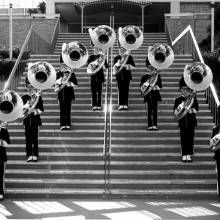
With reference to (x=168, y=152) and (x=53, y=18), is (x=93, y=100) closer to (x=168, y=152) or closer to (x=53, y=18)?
(x=168, y=152)

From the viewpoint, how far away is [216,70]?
1997 centimetres

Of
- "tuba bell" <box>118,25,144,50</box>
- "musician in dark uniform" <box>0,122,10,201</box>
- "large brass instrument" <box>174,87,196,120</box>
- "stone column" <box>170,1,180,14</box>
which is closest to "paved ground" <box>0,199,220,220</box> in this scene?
"musician in dark uniform" <box>0,122,10,201</box>

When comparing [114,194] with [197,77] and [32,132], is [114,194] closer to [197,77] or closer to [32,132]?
[32,132]

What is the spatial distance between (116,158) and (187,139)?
1.58m

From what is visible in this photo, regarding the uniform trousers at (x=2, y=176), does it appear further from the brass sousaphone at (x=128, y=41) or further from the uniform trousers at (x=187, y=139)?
the brass sousaphone at (x=128, y=41)

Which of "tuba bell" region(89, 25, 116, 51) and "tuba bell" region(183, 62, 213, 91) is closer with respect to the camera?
"tuba bell" region(183, 62, 213, 91)

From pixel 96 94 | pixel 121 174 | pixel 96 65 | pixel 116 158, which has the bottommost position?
pixel 121 174

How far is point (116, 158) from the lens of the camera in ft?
42.6

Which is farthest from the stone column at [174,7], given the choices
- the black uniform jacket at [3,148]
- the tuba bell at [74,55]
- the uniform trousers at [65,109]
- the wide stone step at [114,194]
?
the black uniform jacket at [3,148]

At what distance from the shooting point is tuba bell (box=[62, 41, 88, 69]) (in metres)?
14.4

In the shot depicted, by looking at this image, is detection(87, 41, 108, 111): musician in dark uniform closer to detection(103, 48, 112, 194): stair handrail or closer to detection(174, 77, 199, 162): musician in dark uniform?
detection(103, 48, 112, 194): stair handrail

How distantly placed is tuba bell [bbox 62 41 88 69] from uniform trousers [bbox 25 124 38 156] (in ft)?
7.31

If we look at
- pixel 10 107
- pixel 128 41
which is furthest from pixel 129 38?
pixel 10 107

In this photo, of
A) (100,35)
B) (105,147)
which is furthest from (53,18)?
(105,147)
